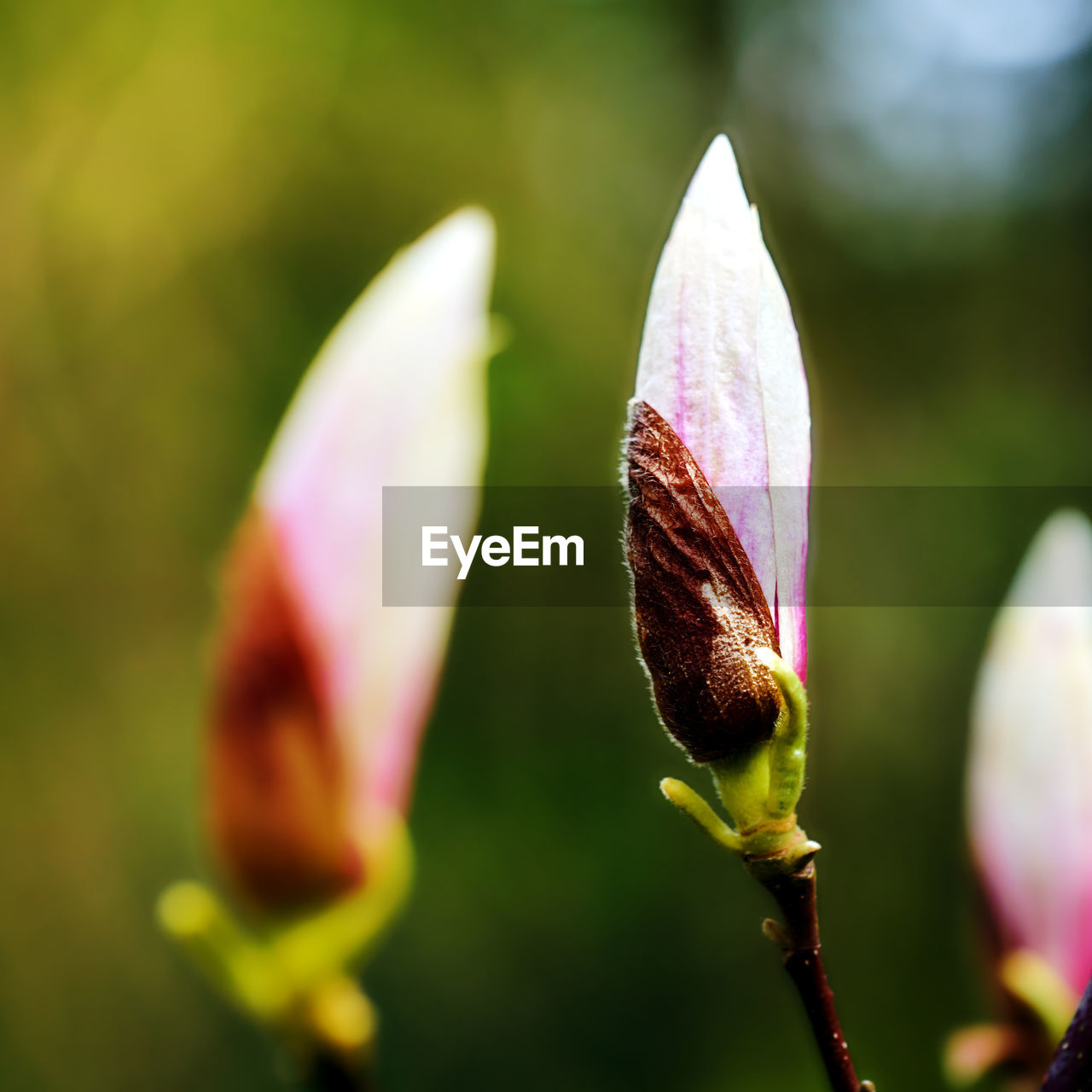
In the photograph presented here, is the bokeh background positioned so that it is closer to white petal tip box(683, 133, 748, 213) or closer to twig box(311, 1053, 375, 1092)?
twig box(311, 1053, 375, 1092)

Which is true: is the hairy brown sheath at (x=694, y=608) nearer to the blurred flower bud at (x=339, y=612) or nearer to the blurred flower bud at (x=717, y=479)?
the blurred flower bud at (x=717, y=479)

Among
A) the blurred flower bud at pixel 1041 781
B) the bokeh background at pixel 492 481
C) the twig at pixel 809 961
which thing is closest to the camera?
the twig at pixel 809 961

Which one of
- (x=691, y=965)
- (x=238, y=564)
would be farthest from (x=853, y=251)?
(x=238, y=564)

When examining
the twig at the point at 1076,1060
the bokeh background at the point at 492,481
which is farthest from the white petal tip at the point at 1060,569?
the bokeh background at the point at 492,481

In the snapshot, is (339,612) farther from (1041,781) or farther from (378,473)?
(1041,781)

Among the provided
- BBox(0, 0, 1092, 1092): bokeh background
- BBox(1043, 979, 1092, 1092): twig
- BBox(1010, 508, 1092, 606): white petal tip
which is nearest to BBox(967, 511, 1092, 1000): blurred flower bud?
BBox(1010, 508, 1092, 606): white petal tip

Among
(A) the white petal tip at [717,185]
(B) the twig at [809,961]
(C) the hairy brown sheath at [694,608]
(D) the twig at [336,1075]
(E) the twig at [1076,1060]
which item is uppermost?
(A) the white petal tip at [717,185]

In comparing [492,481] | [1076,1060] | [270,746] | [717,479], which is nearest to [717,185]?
[717,479]
